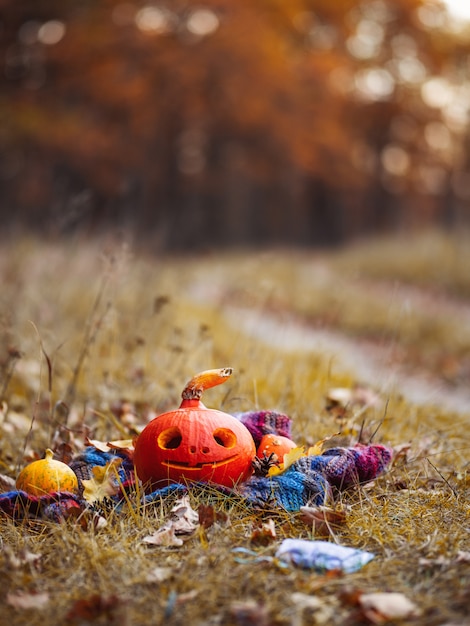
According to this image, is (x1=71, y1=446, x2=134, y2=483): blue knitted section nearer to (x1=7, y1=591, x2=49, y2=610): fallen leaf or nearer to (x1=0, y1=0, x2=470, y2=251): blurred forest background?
(x1=7, y1=591, x2=49, y2=610): fallen leaf

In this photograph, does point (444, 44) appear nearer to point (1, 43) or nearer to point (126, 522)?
point (1, 43)

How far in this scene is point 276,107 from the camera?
21.0 meters

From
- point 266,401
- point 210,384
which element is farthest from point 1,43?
point 210,384

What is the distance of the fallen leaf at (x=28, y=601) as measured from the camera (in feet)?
6.13

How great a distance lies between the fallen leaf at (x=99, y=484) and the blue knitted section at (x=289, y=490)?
18.6 inches

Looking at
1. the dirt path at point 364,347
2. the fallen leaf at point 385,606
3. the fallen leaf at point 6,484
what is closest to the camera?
the fallen leaf at point 385,606

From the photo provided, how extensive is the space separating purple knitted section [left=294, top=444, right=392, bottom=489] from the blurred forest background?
41.5ft

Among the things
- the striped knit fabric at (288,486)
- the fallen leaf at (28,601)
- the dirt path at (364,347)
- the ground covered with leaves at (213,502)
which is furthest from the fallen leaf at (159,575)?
the dirt path at (364,347)

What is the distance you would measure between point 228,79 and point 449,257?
10.3 metres

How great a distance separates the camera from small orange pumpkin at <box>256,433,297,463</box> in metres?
2.71

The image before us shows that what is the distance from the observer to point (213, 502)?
244 centimetres

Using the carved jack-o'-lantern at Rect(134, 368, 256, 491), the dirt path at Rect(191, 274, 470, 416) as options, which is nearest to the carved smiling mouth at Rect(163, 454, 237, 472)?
the carved jack-o'-lantern at Rect(134, 368, 256, 491)

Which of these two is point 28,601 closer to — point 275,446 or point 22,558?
point 22,558

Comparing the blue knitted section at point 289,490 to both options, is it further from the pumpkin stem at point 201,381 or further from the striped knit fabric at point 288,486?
the pumpkin stem at point 201,381
